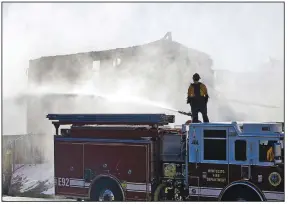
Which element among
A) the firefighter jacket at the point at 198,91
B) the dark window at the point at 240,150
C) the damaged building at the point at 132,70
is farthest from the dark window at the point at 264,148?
the damaged building at the point at 132,70

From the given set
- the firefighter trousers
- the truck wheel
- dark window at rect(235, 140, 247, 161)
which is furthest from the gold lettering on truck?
the truck wheel

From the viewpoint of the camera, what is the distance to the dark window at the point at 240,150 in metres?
8.68

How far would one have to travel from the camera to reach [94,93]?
46.8 feet

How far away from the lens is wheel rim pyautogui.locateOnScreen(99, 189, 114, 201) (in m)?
9.72

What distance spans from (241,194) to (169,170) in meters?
1.72

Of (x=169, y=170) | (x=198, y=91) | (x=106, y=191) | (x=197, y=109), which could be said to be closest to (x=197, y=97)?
(x=198, y=91)

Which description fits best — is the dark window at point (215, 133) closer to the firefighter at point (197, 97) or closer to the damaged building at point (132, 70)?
the firefighter at point (197, 97)

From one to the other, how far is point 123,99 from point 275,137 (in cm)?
667

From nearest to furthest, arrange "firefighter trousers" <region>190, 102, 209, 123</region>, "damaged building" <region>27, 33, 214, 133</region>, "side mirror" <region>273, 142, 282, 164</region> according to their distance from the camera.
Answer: "side mirror" <region>273, 142, 282, 164</region>, "firefighter trousers" <region>190, 102, 209, 123</region>, "damaged building" <region>27, 33, 214, 133</region>

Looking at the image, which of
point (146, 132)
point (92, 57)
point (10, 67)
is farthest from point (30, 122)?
point (146, 132)

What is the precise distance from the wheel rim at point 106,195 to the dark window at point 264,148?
3600 mm

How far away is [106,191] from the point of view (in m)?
9.80

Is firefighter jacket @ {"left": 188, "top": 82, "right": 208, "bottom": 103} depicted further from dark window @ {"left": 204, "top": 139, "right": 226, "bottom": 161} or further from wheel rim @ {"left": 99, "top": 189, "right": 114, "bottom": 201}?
wheel rim @ {"left": 99, "top": 189, "right": 114, "bottom": 201}

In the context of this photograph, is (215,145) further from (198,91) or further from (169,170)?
(198,91)
